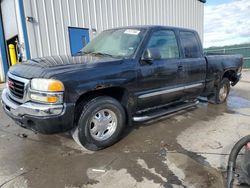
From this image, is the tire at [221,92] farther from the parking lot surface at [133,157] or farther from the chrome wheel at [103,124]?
the chrome wheel at [103,124]

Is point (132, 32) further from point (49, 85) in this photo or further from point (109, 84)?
point (49, 85)

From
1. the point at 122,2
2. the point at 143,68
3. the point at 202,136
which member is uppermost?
the point at 122,2

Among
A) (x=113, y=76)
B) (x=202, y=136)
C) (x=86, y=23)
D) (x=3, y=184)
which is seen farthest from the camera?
(x=86, y=23)

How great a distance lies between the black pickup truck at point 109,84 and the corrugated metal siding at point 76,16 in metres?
4.06

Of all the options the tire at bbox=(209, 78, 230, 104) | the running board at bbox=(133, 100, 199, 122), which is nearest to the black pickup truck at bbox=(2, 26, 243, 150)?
the running board at bbox=(133, 100, 199, 122)

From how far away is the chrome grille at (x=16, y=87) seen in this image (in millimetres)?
3248

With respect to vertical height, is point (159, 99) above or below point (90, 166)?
above

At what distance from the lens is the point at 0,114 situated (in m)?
5.55

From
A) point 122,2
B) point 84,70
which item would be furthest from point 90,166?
point 122,2

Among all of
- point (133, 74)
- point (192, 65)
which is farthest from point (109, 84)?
point (192, 65)

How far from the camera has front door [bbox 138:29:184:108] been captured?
3967 mm

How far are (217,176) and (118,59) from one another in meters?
2.12

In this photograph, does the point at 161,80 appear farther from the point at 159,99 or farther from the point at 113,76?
the point at 113,76

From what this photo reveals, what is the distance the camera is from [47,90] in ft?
9.69
